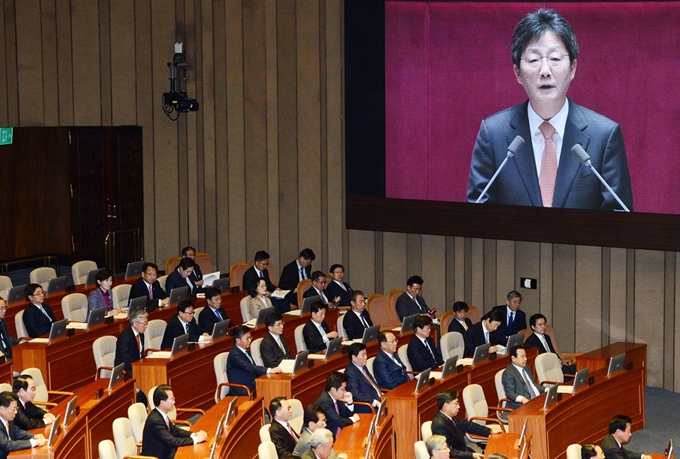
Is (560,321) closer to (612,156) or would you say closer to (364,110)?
(612,156)

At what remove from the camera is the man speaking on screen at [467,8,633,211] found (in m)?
14.0

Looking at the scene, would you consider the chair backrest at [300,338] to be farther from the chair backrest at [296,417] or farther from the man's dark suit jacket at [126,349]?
the chair backrest at [296,417]

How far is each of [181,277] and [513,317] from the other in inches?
164

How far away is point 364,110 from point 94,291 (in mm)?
4378

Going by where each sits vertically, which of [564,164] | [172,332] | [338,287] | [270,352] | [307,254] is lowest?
[270,352]

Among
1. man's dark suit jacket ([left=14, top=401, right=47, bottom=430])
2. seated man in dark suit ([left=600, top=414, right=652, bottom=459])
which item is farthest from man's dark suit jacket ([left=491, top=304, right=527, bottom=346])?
man's dark suit jacket ([left=14, top=401, right=47, bottom=430])

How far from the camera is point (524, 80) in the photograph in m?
14.5

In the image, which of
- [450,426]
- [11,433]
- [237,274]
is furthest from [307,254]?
[11,433]

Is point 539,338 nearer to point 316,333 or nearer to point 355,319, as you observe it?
point 355,319

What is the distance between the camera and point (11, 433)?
30.3 ft

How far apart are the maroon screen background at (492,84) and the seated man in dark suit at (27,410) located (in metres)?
6.97

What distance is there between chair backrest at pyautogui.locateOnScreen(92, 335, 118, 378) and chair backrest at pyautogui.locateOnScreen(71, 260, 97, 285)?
3.90 metres

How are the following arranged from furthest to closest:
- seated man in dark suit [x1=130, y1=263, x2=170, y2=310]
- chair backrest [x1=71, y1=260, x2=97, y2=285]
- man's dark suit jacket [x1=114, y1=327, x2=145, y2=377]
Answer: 1. chair backrest [x1=71, y1=260, x2=97, y2=285]
2. seated man in dark suit [x1=130, y1=263, x2=170, y2=310]
3. man's dark suit jacket [x1=114, y1=327, x2=145, y2=377]

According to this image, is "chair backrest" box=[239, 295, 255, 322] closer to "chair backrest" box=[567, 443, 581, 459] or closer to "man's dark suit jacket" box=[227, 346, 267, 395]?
"man's dark suit jacket" box=[227, 346, 267, 395]
